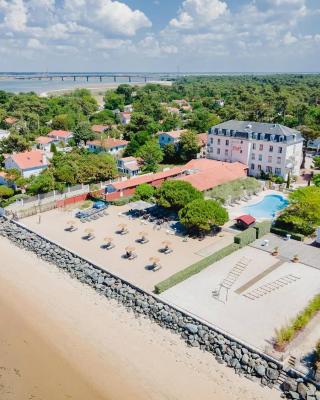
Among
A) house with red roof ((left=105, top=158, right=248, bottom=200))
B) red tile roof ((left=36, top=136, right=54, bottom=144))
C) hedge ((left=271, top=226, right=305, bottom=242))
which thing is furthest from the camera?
red tile roof ((left=36, top=136, right=54, bottom=144))

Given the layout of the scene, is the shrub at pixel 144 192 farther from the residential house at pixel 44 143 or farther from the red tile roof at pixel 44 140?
the red tile roof at pixel 44 140

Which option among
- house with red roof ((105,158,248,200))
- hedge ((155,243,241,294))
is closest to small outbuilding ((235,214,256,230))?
hedge ((155,243,241,294))

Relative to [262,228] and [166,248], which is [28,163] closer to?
[166,248]

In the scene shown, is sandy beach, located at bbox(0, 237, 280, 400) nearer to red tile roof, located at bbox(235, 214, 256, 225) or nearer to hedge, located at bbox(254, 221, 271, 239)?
hedge, located at bbox(254, 221, 271, 239)

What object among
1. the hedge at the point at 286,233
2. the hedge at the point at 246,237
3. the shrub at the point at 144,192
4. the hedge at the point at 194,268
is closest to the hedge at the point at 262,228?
the hedge at the point at 246,237

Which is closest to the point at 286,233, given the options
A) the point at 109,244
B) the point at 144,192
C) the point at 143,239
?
the point at 143,239

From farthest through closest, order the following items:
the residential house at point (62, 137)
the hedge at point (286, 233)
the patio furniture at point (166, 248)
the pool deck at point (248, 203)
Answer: the residential house at point (62, 137), the pool deck at point (248, 203), the hedge at point (286, 233), the patio furniture at point (166, 248)
